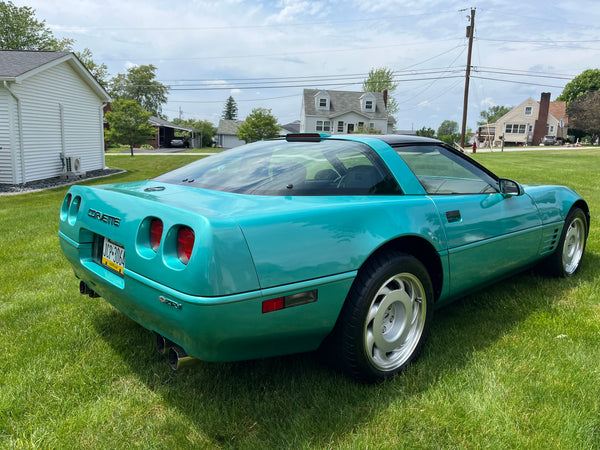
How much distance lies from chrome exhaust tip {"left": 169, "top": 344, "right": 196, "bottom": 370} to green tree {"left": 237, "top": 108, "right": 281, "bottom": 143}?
126 ft

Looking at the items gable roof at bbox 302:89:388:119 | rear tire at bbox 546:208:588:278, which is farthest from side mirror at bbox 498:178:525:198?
gable roof at bbox 302:89:388:119

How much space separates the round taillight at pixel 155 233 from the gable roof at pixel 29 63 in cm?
1354

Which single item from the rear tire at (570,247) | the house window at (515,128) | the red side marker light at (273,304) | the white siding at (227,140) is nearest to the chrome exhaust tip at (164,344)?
the red side marker light at (273,304)

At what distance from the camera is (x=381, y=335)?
91.4 inches

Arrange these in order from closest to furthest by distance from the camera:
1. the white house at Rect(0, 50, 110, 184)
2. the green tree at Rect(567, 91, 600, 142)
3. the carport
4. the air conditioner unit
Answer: the white house at Rect(0, 50, 110, 184) → the air conditioner unit → the carport → the green tree at Rect(567, 91, 600, 142)

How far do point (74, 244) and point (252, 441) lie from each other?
153 centimetres

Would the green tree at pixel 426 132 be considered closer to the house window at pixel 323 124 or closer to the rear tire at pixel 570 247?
the house window at pixel 323 124

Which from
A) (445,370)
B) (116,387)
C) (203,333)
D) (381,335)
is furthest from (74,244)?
A: (445,370)

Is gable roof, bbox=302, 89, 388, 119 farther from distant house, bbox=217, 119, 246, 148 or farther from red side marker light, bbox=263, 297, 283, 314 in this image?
red side marker light, bbox=263, 297, 283, 314

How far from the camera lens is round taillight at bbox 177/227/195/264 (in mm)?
1816

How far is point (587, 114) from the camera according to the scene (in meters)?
49.3

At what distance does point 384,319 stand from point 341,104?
45.4 meters

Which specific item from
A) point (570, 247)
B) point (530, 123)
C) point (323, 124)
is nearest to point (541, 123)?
point (530, 123)

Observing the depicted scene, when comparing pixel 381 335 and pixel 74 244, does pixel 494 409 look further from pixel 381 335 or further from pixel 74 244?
pixel 74 244
